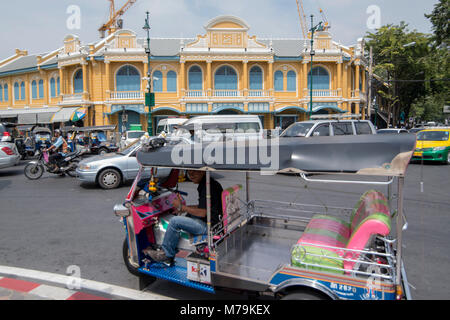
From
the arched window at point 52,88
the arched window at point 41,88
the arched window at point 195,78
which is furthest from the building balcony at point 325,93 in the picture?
the arched window at point 41,88

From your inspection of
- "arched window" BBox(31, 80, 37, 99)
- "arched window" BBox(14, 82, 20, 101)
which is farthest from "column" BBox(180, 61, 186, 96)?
"arched window" BBox(14, 82, 20, 101)

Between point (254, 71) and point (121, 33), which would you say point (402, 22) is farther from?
point (121, 33)

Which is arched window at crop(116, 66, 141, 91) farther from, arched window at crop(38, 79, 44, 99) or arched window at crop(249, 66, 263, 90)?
arched window at crop(249, 66, 263, 90)

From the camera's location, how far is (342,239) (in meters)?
3.61

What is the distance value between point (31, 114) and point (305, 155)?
117 ft

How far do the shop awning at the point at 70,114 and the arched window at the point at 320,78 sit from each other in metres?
20.3

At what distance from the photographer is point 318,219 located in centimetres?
412

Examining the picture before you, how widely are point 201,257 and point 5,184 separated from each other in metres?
10.4

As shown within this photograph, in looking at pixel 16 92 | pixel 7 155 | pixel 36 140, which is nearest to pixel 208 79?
pixel 36 140

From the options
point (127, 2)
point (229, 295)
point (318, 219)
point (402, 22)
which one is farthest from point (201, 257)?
point (127, 2)

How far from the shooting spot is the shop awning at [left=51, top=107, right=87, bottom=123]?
2850cm

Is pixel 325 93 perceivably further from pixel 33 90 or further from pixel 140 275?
pixel 140 275
